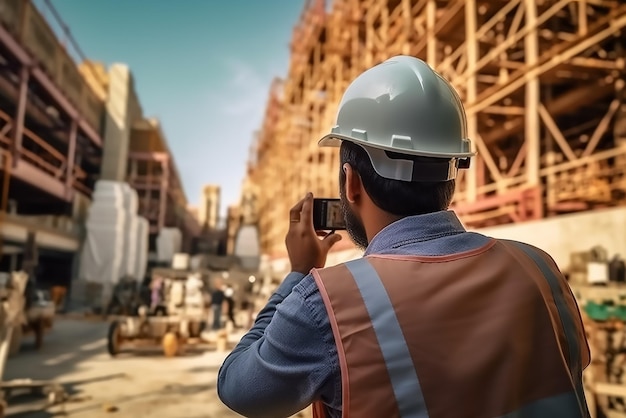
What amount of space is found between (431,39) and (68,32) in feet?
48.8

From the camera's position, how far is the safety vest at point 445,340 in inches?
32.6

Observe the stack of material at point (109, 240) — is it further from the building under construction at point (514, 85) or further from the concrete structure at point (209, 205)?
the concrete structure at point (209, 205)

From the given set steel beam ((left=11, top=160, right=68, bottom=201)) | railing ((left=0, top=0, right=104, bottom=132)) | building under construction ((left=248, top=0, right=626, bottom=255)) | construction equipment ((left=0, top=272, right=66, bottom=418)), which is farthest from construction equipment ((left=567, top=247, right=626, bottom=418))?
railing ((left=0, top=0, right=104, bottom=132))

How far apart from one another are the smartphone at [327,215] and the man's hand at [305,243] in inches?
1.1

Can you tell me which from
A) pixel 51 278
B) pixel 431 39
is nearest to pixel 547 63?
pixel 431 39

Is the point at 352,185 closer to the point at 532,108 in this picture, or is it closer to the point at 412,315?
the point at 412,315

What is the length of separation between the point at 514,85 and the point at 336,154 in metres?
12.0

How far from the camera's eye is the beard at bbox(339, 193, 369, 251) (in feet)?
3.68

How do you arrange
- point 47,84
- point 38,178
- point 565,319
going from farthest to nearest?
point 47,84
point 38,178
point 565,319

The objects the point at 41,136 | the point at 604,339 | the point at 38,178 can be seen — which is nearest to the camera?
the point at 604,339

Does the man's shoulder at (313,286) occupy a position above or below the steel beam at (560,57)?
below

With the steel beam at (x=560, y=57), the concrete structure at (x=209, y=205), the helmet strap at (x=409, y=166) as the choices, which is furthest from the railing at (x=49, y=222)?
the concrete structure at (x=209, y=205)

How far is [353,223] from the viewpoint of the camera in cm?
113

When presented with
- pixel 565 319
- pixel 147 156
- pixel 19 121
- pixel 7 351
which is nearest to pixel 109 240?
pixel 19 121
